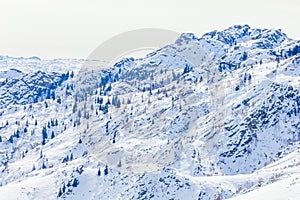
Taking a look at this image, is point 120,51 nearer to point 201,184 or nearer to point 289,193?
point 201,184

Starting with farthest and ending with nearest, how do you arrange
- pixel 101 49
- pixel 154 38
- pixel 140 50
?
pixel 101 49, pixel 154 38, pixel 140 50

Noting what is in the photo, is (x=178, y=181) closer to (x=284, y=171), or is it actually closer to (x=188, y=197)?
(x=188, y=197)

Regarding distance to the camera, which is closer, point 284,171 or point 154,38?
point 154,38

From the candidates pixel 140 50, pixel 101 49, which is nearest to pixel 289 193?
pixel 140 50

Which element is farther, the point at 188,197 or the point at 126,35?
the point at 188,197

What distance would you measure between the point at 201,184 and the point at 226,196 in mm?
11075

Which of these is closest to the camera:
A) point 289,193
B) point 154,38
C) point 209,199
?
point 289,193

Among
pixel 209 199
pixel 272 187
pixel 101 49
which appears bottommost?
pixel 209 199

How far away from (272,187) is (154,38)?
68.0 meters

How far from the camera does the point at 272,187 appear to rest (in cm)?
10362

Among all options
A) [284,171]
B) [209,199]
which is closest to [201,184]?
[209,199]

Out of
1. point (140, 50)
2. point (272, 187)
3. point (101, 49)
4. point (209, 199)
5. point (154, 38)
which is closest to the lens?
point (272, 187)

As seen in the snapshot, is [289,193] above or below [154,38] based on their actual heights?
below

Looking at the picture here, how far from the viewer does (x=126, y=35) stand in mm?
144125
